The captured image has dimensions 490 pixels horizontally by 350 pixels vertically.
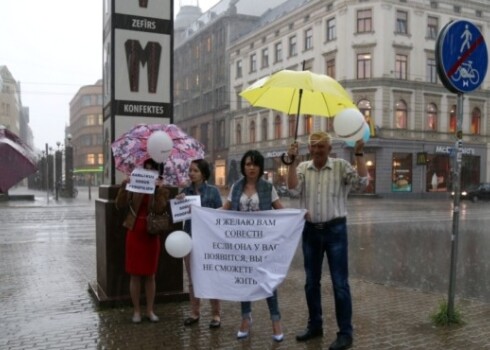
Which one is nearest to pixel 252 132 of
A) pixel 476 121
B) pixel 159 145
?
pixel 476 121

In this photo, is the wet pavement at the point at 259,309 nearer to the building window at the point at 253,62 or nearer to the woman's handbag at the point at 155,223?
the woman's handbag at the point at 155,223

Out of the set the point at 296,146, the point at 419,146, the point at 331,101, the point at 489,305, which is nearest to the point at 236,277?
the point at 296,146

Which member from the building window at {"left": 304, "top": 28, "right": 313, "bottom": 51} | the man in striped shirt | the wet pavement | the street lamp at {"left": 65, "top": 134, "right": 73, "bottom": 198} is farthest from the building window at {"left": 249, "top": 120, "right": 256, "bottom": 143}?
the man in striped shirt

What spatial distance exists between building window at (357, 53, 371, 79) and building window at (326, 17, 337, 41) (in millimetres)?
2955

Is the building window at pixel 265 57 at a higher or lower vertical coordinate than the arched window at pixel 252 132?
higher

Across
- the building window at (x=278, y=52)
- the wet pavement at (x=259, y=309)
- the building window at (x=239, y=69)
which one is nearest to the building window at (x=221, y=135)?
the building window at (x=239, y=69)

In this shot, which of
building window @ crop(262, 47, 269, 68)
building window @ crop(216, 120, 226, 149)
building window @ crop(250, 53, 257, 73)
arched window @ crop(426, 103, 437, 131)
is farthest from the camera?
building window @ crop(216, 120, 226, 149)

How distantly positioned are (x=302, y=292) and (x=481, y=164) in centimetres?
4468

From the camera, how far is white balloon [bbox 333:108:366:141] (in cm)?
477

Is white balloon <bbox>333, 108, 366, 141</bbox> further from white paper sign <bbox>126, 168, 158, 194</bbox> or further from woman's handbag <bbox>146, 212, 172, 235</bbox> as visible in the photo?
woman's handbag <bbox>146, 212, 172, 235</bbox>

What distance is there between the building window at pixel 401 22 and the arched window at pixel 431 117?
21.6ft

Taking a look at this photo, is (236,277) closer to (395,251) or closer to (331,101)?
(331,101)

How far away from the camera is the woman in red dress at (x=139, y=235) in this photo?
18.5 feet

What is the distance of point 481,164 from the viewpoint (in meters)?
47.4
